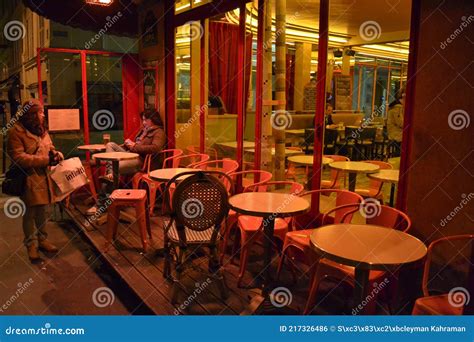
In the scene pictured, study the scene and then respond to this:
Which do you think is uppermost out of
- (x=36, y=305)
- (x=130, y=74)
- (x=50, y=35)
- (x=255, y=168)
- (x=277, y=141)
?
(x=50, y=35)

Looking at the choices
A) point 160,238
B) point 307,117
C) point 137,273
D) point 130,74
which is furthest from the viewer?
point 307,117

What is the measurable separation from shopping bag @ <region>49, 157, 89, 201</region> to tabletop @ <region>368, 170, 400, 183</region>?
11.0 feet

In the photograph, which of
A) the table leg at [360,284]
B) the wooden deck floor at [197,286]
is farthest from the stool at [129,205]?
the table leg at [360,284]

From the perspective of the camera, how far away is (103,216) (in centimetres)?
554

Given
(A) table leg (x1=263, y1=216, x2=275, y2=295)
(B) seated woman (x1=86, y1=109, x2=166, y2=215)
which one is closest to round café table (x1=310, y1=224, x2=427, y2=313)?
(A) table leg (x1=263, y1=216, x2=275, y2=295)

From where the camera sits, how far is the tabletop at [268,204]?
9.89 feet

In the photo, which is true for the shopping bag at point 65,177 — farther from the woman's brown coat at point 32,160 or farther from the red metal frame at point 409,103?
the red metal frame at point 409,103

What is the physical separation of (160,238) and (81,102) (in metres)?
3.33

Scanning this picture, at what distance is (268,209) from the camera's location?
10.1 ft

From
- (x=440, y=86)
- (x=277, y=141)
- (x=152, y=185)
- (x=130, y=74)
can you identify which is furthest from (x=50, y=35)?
(x=440, y=86)

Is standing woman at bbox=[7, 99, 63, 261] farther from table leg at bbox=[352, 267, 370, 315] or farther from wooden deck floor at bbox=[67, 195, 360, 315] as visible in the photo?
table leg at bbox=[352, 267, 370, 315]

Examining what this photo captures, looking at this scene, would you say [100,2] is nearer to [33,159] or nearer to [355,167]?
[33,159]

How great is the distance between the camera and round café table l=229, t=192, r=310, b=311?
3016mm

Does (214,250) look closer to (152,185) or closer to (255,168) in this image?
(255,168)
